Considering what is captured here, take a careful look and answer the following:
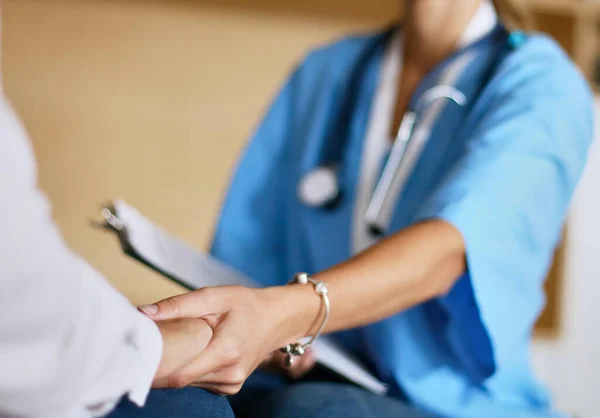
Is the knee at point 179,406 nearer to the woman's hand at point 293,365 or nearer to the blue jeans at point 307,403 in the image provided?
the blue jeans at point 307,403

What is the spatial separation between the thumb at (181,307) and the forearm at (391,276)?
11 centimetres

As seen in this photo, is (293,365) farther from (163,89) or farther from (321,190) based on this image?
(163,89)

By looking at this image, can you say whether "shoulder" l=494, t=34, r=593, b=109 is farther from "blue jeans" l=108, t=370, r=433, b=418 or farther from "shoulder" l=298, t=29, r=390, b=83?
"blue jeans" l=108, t=370, r=433, b=418

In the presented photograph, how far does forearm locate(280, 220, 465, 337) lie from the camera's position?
1.90 feet

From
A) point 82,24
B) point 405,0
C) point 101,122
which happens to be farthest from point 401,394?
point 82,24

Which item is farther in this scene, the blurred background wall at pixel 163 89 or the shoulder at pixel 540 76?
the blurred background wall at pixel 163 89

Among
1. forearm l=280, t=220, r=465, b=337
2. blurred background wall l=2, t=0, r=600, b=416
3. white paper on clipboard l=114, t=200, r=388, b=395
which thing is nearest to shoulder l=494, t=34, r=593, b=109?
forearm l=280, t=220, r=465, b=337

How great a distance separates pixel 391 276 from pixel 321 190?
1.06ft

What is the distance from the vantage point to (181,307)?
44cm

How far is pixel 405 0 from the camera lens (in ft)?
3.17

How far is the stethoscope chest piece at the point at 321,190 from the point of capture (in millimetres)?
919

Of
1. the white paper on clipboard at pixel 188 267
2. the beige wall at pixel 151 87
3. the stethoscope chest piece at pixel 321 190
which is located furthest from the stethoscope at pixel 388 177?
the beige wall at pixel 151 87

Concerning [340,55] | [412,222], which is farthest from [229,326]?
[340,55]

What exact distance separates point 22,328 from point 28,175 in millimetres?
74
